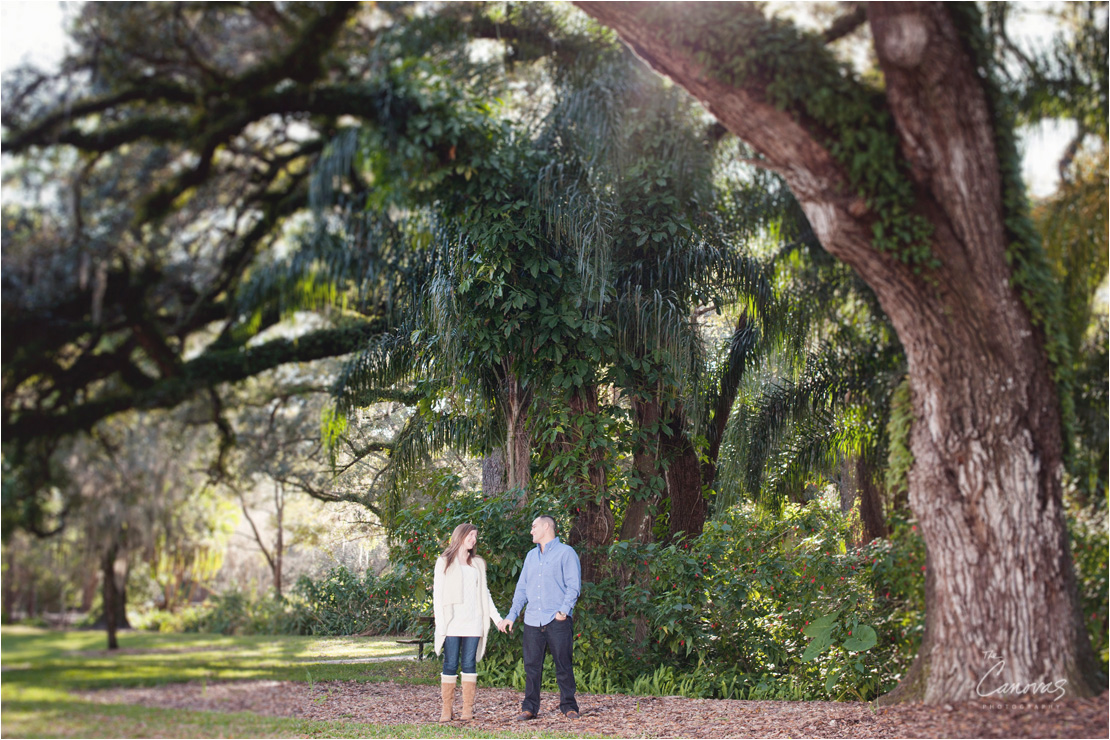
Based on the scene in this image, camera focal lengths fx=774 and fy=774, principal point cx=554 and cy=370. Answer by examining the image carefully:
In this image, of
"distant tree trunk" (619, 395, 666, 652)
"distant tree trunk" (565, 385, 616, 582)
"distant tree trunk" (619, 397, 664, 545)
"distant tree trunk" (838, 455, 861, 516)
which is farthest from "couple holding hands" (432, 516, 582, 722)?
"distant tree trunk" (838, 455, 861, 516)

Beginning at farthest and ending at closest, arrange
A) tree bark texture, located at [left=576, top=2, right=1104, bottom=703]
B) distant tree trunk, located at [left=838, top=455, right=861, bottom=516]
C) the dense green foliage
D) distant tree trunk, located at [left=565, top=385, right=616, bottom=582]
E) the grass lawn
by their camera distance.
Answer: distant tree trunk, located at [left=838, top=455, right=861, bottom=516]
distant tree trunk, located at [left=565, top=385, right=616, bottom=582]
the dense green foliage
the grass lawn
tree bark texture, located at [left=576, top=2, right=1104, bottom=703]

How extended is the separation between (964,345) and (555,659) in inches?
142

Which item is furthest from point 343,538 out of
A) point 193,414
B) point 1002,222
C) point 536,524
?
point 1002,222

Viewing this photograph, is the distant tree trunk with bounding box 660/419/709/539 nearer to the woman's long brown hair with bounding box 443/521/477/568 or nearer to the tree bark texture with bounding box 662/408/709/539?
the tree bark texture with bounding box 662/408/709/539

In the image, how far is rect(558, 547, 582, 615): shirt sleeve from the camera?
5.73 meters

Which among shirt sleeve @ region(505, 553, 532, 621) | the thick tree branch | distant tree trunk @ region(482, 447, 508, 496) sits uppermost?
the thick tree branch

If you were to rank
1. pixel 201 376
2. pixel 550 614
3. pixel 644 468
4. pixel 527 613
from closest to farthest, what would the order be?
pixel 550 614 → pixel 527 613 → pixel 201 376 → pixel 644 468

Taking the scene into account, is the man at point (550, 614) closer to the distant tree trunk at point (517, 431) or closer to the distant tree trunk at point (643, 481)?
the distant tree trunk at point (643, 481)

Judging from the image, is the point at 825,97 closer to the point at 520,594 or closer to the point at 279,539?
the point at 520,594

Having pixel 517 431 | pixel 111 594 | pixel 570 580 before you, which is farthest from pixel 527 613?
pixel 111 594

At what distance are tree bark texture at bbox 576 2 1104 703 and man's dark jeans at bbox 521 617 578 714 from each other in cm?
244

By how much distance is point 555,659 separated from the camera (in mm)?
5816

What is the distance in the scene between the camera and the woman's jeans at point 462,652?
571cm

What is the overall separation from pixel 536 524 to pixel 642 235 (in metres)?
3.66
